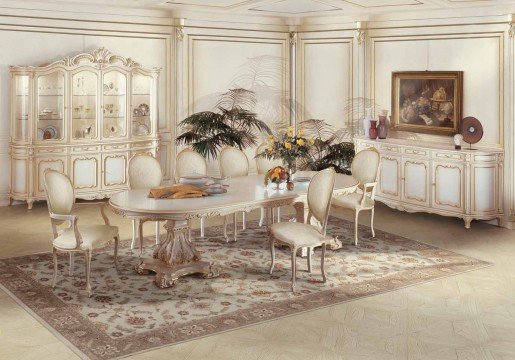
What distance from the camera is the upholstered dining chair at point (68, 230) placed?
5.33m

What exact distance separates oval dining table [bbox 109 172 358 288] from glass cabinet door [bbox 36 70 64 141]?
3.23 m

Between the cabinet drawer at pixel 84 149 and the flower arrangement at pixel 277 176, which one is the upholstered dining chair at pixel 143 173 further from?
the cabinet drawer at pixel 84 149

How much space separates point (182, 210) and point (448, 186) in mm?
4039

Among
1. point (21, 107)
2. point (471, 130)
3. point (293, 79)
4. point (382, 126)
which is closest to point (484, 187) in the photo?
point (471, 130)

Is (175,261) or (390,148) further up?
(390,148)

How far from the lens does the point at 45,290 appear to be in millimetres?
5469

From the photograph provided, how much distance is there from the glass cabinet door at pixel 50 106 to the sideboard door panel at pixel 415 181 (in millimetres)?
4475

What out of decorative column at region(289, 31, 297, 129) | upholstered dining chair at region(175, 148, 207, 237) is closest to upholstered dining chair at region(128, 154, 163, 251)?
upholstered dining chair at region(175, 148, 207, 237)

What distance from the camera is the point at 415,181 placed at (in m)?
8.43

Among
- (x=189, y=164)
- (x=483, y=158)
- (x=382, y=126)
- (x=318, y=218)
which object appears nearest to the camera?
(x=318, y=218)

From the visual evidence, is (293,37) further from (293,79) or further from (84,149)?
(84,149)

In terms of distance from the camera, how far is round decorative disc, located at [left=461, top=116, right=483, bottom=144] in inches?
316

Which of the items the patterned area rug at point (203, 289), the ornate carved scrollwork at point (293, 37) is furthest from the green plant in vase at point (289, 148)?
the ornate carved scrollwork at point (293, 37)

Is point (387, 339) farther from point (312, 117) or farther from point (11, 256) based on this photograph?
point (312, 117)
